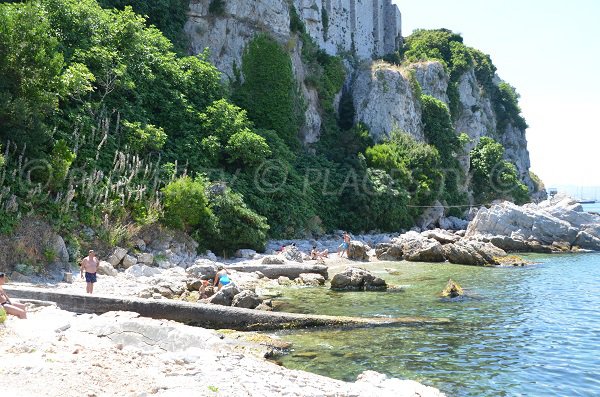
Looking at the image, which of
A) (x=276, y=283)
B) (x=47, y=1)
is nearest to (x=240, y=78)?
(x=47, y=1)

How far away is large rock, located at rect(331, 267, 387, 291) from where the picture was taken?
17625 mm

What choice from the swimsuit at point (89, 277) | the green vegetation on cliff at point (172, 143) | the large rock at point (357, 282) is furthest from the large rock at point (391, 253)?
the swimsuit at point (89, 277)

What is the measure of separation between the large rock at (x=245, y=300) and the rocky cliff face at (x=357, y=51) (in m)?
22.8

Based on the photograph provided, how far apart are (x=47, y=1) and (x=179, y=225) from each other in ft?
34.9

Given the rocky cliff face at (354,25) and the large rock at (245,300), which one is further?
the rocky cliff face at (354,25)

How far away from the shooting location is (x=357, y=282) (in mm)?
17578

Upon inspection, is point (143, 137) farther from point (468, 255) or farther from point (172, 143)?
point (468, 255)

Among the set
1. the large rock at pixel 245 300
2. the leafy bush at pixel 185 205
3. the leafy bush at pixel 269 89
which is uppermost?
the leafy bush at pixel 269 89

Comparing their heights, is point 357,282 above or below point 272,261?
below

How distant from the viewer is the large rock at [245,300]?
13.2 metres

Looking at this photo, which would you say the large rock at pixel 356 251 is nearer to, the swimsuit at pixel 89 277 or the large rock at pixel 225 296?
the large rock at pixel 225 296

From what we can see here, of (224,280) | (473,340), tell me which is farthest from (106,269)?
(473,340)

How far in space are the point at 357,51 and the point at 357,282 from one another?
3762 cm

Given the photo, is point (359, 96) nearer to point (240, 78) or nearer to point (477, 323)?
point (240, 78)
